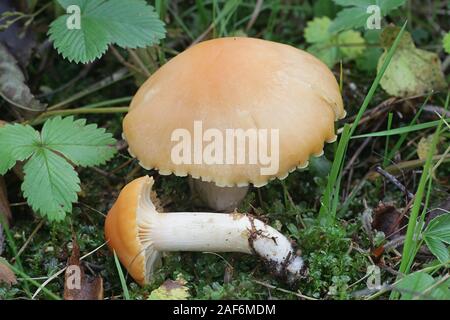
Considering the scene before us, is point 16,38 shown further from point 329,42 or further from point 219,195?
point 329,42

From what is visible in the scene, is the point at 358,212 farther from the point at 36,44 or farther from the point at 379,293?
the point at 36,44

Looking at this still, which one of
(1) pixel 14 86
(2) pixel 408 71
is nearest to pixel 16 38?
(1) pixel 14 86

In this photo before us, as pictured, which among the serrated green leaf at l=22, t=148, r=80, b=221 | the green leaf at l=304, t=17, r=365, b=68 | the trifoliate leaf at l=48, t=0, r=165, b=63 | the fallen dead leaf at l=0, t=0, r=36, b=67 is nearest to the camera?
the serrated green leaf at l=22, t=148, r=80, b=221

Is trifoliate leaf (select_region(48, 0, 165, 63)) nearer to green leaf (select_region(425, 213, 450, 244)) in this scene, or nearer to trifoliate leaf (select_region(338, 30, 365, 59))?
trifoliate leaf (select_region(338, 30, 365, 59))

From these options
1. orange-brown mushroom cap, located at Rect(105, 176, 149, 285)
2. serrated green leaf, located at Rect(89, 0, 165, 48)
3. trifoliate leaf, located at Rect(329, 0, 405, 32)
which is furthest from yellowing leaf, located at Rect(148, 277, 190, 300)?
trifoliate leaf, located at Rect(329, 0, 405, 32)

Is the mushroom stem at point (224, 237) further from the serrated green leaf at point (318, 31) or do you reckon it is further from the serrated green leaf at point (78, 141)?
the serrated green leaf at point (318, 31)

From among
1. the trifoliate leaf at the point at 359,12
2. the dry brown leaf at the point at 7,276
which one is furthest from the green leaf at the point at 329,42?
the dry brown leaf at the point at 7,276
